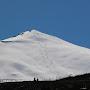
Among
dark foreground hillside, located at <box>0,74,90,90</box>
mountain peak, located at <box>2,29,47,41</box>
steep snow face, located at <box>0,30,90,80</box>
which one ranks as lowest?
dark foreground hillside, located at <box>0,74,90,90</box>

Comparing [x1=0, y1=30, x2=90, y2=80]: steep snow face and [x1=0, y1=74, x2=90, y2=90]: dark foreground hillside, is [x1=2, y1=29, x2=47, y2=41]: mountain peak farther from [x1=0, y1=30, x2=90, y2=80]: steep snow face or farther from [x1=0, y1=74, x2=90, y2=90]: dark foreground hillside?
[x1=0, y1=74, x2=90, y2=90]: dark foreground hillside

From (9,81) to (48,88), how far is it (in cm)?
191

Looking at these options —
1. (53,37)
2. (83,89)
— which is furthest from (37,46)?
(83,89)

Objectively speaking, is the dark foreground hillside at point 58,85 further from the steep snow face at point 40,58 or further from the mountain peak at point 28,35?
the mountain peak at point 28,35

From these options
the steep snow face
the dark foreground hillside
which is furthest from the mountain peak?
the dark foreground hillside

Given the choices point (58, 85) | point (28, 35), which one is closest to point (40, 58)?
point (58, 85)

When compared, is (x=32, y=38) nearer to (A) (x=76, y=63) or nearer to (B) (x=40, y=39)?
(B) (x=40, y=39)

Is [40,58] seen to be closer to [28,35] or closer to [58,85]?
[58,85]

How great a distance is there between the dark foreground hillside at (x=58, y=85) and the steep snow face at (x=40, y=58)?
36 centimetres

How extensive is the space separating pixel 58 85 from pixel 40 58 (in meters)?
1.11

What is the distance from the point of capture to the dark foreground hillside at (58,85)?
14055mm

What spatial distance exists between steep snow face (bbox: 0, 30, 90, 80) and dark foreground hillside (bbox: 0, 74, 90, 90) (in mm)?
363

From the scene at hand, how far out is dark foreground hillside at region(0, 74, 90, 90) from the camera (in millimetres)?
14055

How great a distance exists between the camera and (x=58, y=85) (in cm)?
1461
